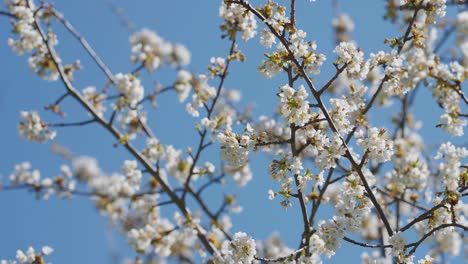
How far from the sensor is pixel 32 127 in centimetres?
688

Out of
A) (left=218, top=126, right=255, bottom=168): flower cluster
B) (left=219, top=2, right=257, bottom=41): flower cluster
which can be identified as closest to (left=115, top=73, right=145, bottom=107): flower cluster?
(left=219, top=2, right=257, bottom=41): flower cluster

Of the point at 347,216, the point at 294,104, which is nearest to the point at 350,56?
→ the point at 294,104

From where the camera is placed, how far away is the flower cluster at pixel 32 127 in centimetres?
688

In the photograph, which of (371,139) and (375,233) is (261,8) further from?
(375,233)

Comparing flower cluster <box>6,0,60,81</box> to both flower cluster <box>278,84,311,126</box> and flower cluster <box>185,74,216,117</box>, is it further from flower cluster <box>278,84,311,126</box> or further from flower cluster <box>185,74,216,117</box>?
flower cluster <box>278,84,311,126</box>

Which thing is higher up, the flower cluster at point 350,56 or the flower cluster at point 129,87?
the flower cluster at point 129,87

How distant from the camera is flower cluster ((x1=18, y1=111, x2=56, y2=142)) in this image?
22.6 ft

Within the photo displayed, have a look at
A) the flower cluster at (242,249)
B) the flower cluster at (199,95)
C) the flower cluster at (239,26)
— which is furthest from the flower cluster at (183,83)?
the flower cluster at (242,249)

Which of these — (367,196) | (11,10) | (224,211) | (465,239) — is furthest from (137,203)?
(465,239)

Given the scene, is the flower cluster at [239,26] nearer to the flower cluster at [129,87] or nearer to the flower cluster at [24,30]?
the flower cluster at [129,87]

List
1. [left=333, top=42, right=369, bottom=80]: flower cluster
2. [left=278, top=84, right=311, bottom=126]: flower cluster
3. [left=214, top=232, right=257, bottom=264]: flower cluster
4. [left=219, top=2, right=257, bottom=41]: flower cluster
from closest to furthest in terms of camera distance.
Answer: [left=278, top=84, right=311, bottom=126]: flower cluster → [left=333, top=42, right=369, bottom=80]: flower cluster → [left=214, top=232, right=257, bottom=264]: flower cluster → [left=219, top=2, right=257, bottom=41]: flower cluster

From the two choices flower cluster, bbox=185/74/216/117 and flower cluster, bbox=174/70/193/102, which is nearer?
flower cluster, bbox=185/74/216/117

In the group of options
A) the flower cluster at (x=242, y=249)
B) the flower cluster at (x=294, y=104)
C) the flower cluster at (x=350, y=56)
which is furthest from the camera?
the flower cluster at (x=242, y=249)

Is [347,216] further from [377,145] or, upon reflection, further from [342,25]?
[342,25]
